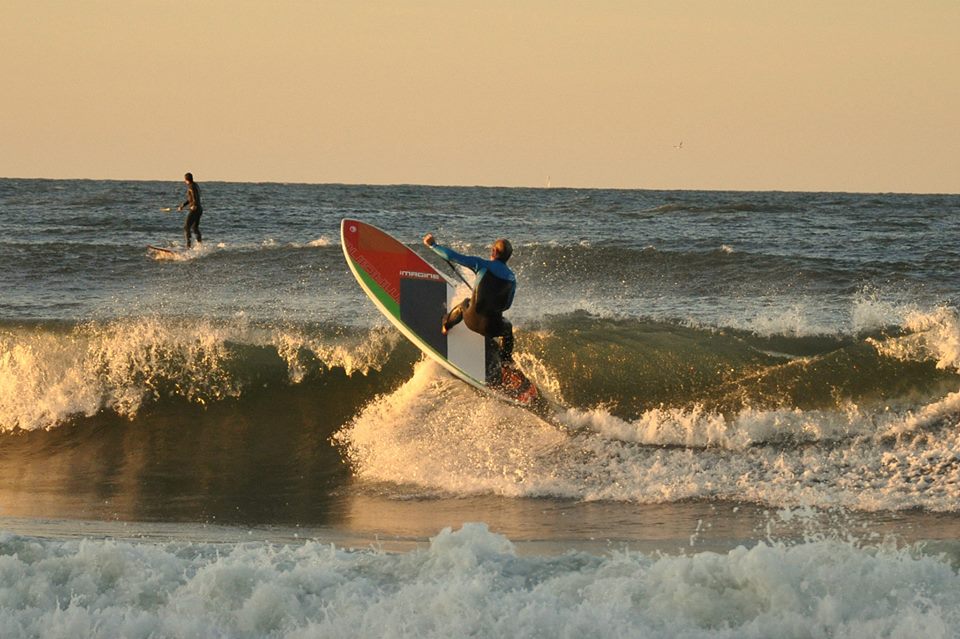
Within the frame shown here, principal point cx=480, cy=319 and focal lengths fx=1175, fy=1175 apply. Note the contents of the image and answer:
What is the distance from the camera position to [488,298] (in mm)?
9812

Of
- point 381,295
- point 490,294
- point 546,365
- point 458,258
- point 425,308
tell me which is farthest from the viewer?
point 546,365

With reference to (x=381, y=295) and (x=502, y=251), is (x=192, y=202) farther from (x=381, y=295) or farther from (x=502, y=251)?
(x=502, y=251)

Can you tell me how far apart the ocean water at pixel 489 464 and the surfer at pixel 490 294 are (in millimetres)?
830

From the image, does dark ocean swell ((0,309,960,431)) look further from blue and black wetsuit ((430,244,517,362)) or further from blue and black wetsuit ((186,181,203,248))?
blue and black wetsuit ((186,181,203,248))

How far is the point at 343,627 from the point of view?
5.79m

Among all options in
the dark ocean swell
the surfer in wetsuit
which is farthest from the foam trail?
the surfer in wetsuit

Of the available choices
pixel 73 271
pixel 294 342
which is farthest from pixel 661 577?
pixel 73 271

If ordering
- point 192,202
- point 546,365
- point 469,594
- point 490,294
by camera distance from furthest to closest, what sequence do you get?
point 192,202, point 546,365, point 490,294, point 469,594

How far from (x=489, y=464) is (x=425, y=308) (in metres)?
1.80

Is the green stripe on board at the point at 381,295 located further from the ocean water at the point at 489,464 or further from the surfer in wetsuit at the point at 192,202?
the surfer in wetsuit at the point at 192,202

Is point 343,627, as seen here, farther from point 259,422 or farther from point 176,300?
point 176,300

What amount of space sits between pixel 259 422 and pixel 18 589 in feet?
18.9

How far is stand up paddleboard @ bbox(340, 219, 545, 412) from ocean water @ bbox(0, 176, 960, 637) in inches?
13.1

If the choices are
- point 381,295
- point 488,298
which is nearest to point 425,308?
point 381,295
